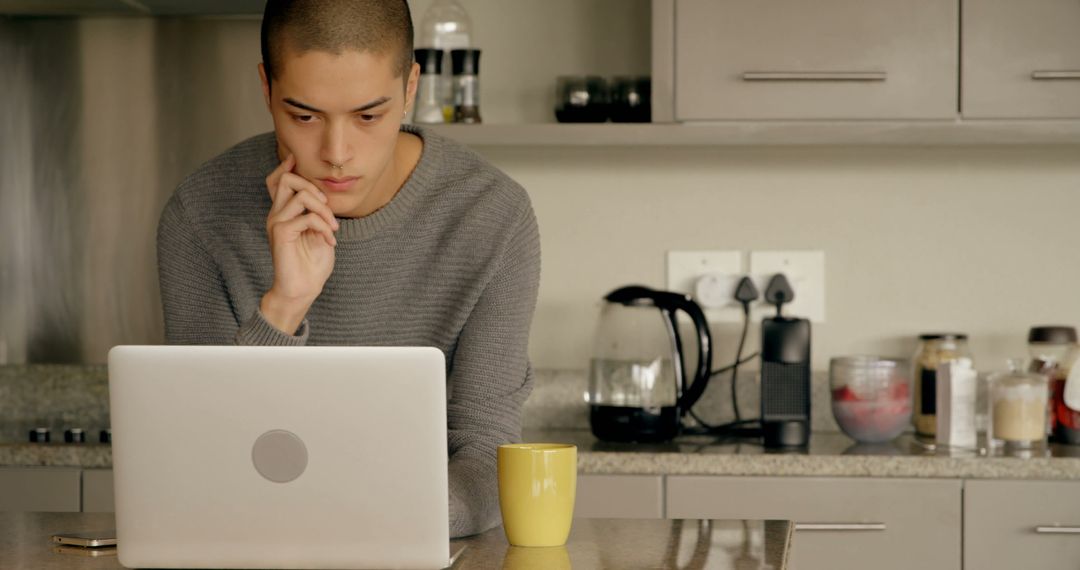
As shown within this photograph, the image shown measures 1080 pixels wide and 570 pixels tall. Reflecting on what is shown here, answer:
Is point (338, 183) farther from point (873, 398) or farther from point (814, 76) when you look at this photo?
point (873, 398)

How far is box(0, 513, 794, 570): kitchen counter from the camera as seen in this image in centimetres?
112

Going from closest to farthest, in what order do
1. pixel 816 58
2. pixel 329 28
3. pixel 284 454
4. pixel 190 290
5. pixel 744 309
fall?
pixel 284 454
pixel 329 28
pixel 190 290
pixel 816 58
pixel 744 309

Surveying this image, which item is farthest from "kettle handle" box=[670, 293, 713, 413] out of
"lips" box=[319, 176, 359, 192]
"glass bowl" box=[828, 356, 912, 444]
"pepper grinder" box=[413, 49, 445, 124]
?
"lips" box=[319, 176, 359, 192]

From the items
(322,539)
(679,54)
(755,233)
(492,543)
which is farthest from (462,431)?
(755,233)

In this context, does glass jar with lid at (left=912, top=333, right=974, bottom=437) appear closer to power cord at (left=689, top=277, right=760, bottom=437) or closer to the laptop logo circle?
power cord at (left=689, top=277, right=760, bottom=437)

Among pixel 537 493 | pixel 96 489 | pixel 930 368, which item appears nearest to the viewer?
pixel 537 493

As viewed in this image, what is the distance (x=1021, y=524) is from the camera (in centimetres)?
215

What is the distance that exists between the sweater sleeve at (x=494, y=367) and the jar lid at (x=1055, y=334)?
4.11 ft

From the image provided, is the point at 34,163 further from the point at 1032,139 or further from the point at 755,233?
the point at 1032,139

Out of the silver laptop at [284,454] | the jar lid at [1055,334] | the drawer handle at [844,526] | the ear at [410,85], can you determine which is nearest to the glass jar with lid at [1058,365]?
the jar lid at [1055,334]

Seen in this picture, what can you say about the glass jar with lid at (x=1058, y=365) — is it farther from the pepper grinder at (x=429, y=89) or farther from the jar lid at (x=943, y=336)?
the pepper grinder at (x=429, y=89)

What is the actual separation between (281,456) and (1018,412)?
165cm

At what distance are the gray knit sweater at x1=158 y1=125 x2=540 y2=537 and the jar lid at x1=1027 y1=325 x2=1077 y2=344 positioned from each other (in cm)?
126

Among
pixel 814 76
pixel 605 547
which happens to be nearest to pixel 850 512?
pixel 814 76
